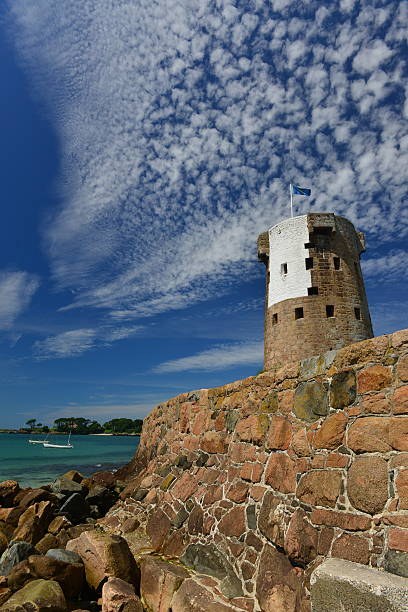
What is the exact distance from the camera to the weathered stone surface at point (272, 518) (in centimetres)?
402

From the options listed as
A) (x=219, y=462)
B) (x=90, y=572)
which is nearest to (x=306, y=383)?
(x=219, y=462)

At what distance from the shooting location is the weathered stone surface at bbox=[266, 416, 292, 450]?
4477mm

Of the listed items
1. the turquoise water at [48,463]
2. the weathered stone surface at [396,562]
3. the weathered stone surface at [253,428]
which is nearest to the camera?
the weathered stone surface at [396,562]

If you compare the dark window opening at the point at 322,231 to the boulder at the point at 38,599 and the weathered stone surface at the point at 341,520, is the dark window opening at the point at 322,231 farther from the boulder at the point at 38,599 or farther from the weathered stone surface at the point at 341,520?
the boulder at the point at 38,599

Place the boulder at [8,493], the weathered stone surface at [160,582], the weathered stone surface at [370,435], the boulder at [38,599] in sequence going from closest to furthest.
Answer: the weathered stone surface at [370,435] → the boulder at [38,599] → the weathered stone surface at [160,582] → the boulder at [8,493]

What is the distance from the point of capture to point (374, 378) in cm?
358

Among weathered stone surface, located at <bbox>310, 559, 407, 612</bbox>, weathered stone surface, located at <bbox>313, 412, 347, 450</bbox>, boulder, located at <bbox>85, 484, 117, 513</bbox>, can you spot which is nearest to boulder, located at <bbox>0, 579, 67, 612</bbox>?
weathered stone surface, located at <bbox>310, 559, 407, 612</bbox>

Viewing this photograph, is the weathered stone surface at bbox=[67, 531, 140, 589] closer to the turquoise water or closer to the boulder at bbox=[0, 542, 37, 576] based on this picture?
the boulder at bbox=[0, 542, 37, 576]

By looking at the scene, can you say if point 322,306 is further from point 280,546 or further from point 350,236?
point 280,546

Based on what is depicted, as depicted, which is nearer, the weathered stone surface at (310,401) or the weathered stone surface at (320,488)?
the weathered stone surface at (320,488)

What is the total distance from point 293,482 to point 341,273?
16.5m

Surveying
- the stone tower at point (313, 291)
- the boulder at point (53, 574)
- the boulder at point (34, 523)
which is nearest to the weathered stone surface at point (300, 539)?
the boulder at point (53, 574)

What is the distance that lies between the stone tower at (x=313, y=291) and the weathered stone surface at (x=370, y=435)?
14794 millimetres

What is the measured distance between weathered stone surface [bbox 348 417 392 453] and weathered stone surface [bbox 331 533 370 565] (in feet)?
2.33
